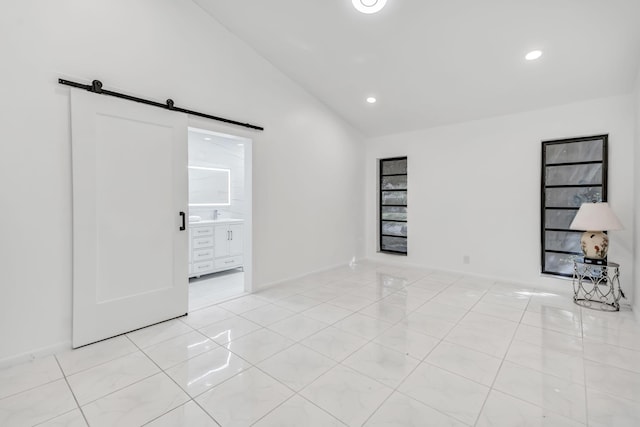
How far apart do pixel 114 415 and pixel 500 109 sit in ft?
16.7

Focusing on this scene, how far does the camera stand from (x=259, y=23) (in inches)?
132

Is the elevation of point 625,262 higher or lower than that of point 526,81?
lower

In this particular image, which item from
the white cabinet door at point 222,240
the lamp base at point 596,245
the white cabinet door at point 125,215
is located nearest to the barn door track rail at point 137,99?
the white cabinet door at point 125,215

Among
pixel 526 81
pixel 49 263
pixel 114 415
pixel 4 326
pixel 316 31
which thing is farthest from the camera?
pixel 526 81

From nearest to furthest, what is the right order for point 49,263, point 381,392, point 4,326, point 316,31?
point 381,392 < point 4,326 < point 49,263 < point 316,31

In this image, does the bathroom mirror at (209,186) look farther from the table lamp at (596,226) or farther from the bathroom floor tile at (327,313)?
the table lamp at (596,226)

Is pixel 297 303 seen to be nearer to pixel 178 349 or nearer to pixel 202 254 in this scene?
pixel 178 349

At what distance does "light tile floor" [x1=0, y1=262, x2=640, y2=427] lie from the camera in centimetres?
171

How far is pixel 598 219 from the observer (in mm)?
3215

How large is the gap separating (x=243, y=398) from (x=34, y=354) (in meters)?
1.77

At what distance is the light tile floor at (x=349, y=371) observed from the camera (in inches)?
67.1

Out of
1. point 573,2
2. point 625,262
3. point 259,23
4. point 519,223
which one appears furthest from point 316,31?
point 625,262

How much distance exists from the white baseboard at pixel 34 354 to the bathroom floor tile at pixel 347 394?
79.7 inches

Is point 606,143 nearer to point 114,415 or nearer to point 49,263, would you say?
point 114,415
